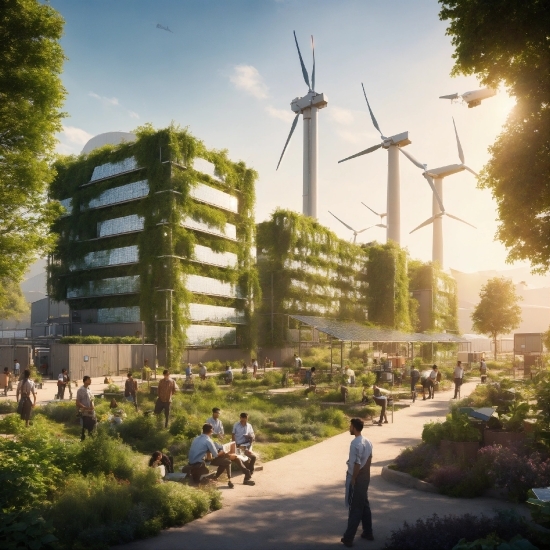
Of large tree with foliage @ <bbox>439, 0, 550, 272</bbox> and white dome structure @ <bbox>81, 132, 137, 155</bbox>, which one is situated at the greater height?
white dome structure @ <bbox>81, 132, 137, 155</bbox>

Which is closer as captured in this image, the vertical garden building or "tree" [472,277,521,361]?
the vertical garden building

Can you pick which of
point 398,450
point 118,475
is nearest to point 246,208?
point 398,450

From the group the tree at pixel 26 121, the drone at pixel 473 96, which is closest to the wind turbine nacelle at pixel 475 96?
the drone at pixel 473 96

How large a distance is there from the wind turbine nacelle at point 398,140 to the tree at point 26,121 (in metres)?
68.2

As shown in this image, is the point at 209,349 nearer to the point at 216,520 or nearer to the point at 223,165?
the point at 223,165

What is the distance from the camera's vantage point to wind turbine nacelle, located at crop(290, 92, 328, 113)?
76.1 meters

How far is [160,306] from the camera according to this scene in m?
45.0

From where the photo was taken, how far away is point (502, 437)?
40.0 feet

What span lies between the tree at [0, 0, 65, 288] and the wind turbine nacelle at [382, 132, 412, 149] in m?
68.2

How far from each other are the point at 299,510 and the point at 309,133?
231 feet

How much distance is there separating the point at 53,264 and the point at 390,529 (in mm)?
50177

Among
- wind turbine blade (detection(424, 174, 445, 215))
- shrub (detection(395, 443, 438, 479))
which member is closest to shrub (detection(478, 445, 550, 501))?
shrub (detection(395, 443, 438, 479))

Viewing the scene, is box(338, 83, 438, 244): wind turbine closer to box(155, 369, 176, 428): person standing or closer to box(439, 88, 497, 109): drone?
box(439, 88, 497, 109): drone

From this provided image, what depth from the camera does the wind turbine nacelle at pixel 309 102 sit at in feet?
250
